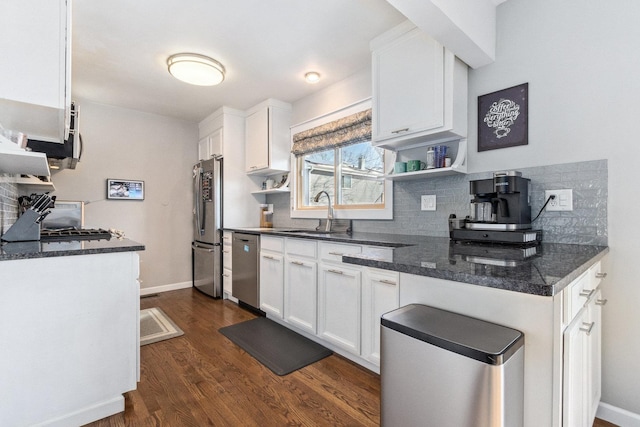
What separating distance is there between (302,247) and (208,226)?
192cm

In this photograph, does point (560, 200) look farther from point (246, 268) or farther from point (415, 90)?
point (246, 268)

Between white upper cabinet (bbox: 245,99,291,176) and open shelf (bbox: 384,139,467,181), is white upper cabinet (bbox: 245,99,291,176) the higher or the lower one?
the higher one

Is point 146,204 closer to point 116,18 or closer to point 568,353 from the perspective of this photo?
point 116,18

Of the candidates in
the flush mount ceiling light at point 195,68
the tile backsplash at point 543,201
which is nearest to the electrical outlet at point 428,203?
the tile backsplash at point 543,201

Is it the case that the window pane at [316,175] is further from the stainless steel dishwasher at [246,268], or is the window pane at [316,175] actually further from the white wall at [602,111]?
the white wall at [602,111]

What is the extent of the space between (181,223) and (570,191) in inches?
175

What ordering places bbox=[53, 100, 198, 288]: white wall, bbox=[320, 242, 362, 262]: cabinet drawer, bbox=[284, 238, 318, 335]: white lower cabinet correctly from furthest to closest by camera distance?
bbox=[53, 100, 198, 288]: white wall, bbox=[284, 238, 318, 335]: white lower cabinet, bbox=[320, 242, 362, 262]: cabinet drawer

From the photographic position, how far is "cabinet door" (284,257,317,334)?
251 centimetres

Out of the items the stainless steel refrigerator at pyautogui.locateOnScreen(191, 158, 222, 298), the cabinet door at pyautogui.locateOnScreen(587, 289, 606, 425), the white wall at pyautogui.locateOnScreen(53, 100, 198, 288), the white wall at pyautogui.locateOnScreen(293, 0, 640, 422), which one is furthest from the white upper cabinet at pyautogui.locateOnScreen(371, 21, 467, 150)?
the white wall at pyautogui.locateOnScreen(53, 100, 198, 288)

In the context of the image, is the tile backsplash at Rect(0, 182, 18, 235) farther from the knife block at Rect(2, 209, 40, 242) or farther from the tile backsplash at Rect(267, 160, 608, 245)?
the tile backsplash at Rect(267, 160, 608, 245)

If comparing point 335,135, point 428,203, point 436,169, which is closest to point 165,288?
point 335,135

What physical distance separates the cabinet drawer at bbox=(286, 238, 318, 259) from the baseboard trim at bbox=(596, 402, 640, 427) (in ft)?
6.26

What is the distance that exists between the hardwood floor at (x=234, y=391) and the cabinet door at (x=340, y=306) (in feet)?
0.60

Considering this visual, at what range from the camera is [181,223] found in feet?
14.7
